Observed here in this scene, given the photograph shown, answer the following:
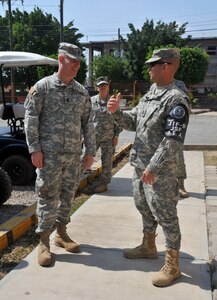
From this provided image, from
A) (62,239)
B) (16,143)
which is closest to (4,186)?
(16,143)

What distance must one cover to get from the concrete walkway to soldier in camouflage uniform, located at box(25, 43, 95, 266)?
260mm

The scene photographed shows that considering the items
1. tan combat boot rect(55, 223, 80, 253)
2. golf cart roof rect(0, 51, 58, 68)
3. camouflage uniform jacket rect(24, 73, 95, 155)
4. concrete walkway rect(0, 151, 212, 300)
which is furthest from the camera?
golf cart roof rect(0, 51, 58, 68)

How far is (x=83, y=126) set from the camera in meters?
3.98

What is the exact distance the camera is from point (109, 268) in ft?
12.0

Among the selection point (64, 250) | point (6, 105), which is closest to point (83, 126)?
point (64, 250)

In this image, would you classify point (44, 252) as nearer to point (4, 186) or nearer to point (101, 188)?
point (4, 186)

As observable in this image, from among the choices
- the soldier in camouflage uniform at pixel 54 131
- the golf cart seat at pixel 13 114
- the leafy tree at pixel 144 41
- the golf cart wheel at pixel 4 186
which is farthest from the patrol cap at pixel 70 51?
the leafy tree at pixel 144 41

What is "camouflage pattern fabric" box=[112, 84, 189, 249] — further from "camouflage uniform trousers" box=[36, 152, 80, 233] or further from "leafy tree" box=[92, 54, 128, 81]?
"leafy tree" box=[92, 54, 128, 81]

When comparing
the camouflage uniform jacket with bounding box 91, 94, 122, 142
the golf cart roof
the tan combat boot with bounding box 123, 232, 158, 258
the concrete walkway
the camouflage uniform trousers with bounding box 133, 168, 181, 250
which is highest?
the golf cart roof

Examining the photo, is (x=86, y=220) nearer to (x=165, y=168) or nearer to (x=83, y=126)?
(x=83, y=126)

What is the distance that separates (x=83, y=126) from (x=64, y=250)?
4.02 feet

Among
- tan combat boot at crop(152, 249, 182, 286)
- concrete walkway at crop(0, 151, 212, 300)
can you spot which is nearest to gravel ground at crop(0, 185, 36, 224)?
concrete walkway at crop(0, 151, 212, 300)

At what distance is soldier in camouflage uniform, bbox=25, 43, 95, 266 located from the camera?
11.7ft

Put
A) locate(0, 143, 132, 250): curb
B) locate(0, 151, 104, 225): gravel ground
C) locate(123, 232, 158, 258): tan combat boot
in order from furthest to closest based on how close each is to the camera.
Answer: locate(0, 151, 104, 225): gravel ground, locate(0, 143, 132, 250): curb, locate(123, 232, 158, 258): tan combat boot
